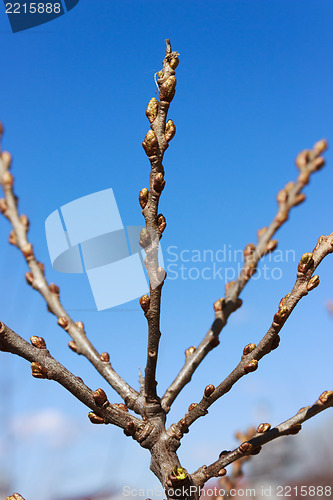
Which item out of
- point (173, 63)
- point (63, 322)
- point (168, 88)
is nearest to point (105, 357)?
point (63, 322)

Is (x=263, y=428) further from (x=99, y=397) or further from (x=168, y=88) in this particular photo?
(x=168, y=88)

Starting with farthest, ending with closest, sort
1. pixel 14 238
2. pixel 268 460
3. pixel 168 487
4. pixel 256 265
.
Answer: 1. pixel 268 460
2. pixel 14 238
3. pixel 168 487
4. pixel 256 265

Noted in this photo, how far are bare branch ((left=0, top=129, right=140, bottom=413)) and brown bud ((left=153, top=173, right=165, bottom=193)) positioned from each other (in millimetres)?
825

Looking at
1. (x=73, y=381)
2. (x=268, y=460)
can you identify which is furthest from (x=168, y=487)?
(x=268, y=460)

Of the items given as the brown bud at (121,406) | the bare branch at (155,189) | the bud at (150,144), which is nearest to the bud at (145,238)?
the bare branch at (155,189)

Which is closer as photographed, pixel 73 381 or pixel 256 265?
pixel 256 265

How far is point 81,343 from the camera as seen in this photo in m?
2.40

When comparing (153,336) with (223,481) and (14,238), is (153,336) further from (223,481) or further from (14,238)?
(223,481)

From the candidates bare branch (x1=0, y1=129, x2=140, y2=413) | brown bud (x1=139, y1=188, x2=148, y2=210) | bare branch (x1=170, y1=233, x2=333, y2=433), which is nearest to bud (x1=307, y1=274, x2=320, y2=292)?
bare branch (x1=170, y1=233, x2=333, y2=433)

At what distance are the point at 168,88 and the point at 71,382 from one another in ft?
4.57

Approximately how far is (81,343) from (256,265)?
116 cm

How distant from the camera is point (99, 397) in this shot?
2.08 meters

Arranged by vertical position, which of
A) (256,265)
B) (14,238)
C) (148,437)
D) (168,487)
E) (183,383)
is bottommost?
(168,487)

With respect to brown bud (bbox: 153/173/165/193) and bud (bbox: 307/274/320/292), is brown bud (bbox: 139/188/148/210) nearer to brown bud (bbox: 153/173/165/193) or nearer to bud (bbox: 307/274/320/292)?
brown bud (bbox: 153/173/165/193)
